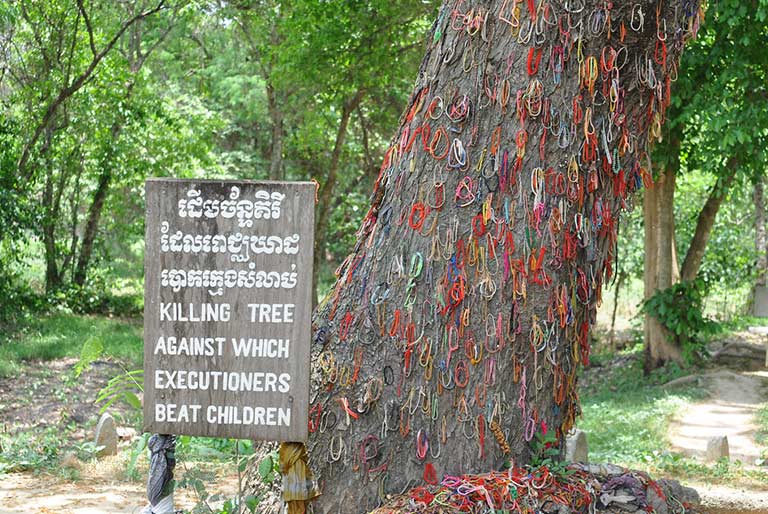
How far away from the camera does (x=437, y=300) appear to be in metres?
4.16

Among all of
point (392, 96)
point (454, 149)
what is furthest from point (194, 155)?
point (454, 149)

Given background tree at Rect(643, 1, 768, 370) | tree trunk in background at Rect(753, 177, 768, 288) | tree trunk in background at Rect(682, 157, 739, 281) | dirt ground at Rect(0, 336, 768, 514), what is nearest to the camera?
dirt ground at Rect(0, 336, 768, 514)

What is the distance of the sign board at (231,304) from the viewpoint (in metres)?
3.56

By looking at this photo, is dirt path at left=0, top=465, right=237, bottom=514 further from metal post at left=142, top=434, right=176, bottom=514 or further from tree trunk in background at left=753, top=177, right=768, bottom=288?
tree trunk in background at left=753, top=177, right=768, bottom=288

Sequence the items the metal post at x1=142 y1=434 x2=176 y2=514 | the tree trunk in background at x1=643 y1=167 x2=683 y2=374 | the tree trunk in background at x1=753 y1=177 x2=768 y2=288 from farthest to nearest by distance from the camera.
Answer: the tree trunk in background at x1=753 y1=177 x2=768 y2=288 → the tree trunk in background at x1=643 y1=167 x2=683 y2=374 → the metal post at x1=142 y1=434 x2=176 y2=514

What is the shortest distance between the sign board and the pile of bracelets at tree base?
0.80 metres

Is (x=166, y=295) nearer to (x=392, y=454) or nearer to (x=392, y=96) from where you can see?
(x=392, y=454)

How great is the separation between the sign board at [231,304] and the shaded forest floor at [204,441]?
65 cm

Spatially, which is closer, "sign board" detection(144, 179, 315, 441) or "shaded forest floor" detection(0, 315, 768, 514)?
"sign board" detection(144, 179, 315, 441)

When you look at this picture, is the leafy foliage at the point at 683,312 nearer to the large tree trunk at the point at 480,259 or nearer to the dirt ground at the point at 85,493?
the dirt ground at the point at 85,493

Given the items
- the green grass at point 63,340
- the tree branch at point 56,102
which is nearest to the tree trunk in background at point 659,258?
the green grass at point 63,340

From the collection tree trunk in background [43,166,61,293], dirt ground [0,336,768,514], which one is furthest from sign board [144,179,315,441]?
tree trunk in background [43,166,61,293]

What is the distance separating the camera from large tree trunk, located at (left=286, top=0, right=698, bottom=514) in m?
4.16

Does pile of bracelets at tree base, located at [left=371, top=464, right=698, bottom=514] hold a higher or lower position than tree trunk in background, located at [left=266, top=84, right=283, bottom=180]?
lower
